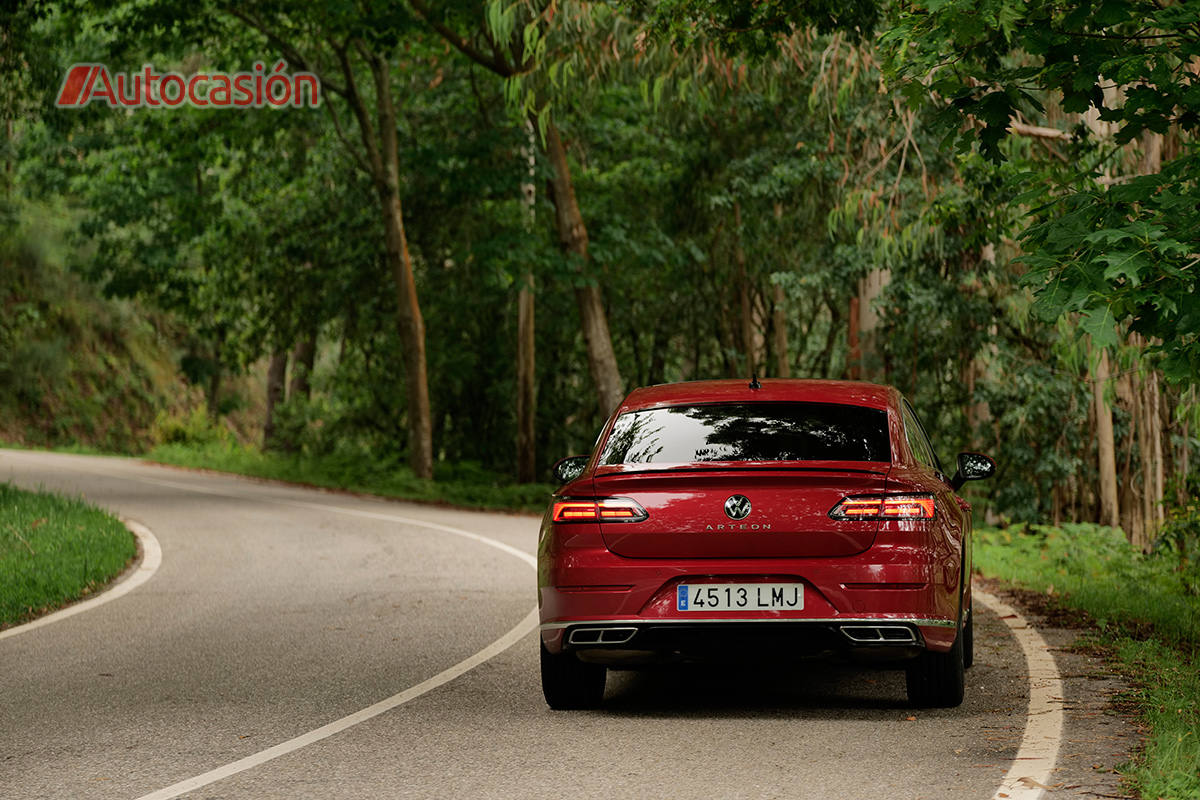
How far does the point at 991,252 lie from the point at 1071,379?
235 centimetres

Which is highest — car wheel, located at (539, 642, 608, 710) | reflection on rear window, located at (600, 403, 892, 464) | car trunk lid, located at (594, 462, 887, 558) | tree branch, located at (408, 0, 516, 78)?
tree branch, located at (408, 0, 516, 78)

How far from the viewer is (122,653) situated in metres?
9.35

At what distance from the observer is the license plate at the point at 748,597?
6.75m

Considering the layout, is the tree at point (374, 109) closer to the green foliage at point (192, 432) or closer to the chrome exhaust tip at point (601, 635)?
the green foliage at point (192, 432)

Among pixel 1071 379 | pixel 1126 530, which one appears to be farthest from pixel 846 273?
pixel 1126 530

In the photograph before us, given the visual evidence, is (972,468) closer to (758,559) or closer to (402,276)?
(758,559)

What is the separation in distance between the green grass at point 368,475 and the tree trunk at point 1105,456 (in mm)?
8274

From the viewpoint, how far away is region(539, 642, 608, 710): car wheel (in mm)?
7328

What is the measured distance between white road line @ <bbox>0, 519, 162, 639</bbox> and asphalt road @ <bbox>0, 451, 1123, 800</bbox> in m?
0.19

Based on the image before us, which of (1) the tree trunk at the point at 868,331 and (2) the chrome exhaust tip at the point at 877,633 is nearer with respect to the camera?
(2) the chrome exhaust tip at the point at 877,633

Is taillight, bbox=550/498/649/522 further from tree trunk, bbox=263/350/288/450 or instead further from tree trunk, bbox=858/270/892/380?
tree trunk, bbox=263/350/288/450

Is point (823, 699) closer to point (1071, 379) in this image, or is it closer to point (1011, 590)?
point (1011, 590)

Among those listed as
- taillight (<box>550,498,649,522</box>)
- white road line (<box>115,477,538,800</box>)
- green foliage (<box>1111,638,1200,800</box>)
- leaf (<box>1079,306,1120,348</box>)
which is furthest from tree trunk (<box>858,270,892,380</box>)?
leaf (<box>1079,306,1120,348</box>)

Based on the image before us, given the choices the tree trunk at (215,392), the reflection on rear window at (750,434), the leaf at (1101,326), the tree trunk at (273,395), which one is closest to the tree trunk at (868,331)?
the reflection on rear window at (750,434)
